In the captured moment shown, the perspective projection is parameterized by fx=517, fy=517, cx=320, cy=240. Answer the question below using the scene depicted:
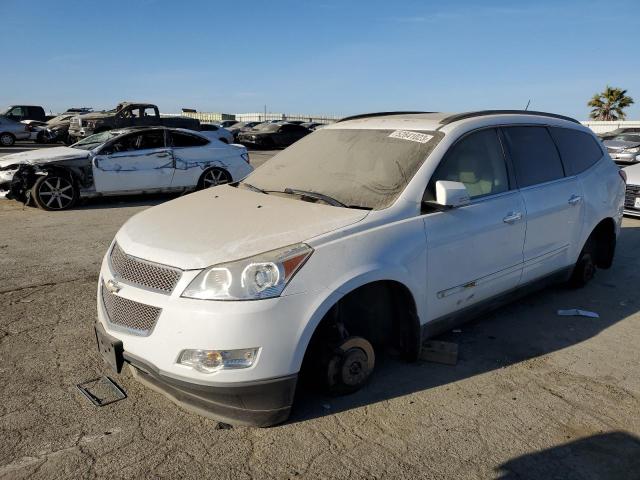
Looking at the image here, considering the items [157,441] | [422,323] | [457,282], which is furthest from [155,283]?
[457,282]

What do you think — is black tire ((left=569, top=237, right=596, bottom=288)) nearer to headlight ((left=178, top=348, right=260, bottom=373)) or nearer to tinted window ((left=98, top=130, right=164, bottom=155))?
headlight ((left=178, top=348, right=260, bottom=373))

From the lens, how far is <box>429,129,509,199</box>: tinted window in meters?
3.56

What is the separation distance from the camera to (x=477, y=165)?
3.81 metres

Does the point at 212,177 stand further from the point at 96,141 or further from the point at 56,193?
the point at 56,193

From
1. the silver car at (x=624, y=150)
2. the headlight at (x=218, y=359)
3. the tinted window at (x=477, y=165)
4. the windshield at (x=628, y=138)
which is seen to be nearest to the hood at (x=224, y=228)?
the headlight at (x=218, y=359)

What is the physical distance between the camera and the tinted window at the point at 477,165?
3.56m

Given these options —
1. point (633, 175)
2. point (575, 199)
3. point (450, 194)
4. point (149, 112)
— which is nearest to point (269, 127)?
point (149, 112)

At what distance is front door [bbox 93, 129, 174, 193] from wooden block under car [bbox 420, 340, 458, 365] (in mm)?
7506

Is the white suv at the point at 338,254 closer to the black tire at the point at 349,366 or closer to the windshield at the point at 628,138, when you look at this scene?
the black tire at the point at 349,366

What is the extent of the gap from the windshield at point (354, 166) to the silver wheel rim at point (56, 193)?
621cm

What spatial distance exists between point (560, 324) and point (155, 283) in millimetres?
3386

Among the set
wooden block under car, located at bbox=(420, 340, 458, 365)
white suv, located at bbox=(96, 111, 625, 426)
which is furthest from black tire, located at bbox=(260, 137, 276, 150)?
wooden block under car, located at bbox=(420, 340, 458, 365)

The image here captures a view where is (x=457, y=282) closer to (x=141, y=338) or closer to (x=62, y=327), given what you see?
(x=141, y=338)

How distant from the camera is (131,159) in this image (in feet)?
31.4
